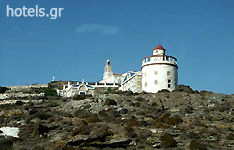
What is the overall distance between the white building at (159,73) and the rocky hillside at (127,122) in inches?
103

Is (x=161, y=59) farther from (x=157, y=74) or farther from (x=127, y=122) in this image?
(x=127, y=122)

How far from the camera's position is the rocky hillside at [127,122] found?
3691cm

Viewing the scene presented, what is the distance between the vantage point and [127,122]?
4484 centimetres

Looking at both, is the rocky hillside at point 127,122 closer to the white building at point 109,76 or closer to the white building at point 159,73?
the white building at point 159,73

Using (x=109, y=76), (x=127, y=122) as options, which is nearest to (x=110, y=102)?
(x=127, y=122)

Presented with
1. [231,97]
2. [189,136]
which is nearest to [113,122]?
[189,136]

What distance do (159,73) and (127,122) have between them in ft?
67.4

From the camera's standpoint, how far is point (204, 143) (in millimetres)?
36969

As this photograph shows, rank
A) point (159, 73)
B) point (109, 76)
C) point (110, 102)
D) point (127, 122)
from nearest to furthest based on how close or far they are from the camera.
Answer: point (127, 122) < point (110, 102) < point (159, 73) < point (109, 76)

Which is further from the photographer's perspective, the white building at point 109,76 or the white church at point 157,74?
the white building at point 109,76

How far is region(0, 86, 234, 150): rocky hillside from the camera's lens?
36906 mm

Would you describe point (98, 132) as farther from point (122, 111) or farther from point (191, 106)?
point (191, 106)

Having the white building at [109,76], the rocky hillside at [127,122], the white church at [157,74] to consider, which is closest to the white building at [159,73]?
the white church at [157,74]

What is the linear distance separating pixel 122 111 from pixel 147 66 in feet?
50.1
